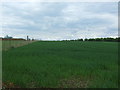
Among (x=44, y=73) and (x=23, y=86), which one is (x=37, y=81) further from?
(x=44, y=73)

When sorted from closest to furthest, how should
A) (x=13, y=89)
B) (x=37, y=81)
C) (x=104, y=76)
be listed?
(x=13, y=89) < (x=37, y=81) < (x=104, y=76)

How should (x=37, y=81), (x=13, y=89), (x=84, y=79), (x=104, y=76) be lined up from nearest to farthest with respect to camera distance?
(x=13, y=89) → (x=37, y=81) → (x=84, y=79) → (x=104, y=76)

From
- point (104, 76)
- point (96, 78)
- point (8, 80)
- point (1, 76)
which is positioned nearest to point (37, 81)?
point (8, 80)

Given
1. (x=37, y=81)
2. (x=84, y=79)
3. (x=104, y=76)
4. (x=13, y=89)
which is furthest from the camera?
(x=104, y=76)

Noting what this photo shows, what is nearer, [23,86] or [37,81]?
[23,86]

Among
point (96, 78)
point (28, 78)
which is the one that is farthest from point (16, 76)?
point (96, 78)

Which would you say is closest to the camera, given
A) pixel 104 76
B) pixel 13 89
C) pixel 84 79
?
pixel 13 89

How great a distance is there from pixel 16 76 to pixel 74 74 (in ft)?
7.23

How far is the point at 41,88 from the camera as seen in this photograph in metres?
6.30

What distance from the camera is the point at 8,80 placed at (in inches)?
281

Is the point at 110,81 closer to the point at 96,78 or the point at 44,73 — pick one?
the point at 96,78

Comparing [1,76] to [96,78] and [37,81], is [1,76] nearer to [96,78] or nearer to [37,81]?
[37,81]

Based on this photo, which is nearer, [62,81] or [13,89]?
[13,89]

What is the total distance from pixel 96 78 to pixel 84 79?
0.45 m
